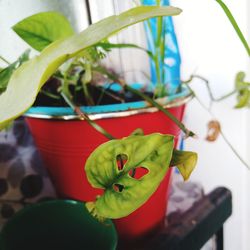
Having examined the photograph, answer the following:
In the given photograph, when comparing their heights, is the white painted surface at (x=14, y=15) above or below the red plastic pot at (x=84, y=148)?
above

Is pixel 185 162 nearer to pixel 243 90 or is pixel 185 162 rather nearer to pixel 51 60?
pixel 51 60

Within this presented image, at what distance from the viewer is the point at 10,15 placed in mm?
559

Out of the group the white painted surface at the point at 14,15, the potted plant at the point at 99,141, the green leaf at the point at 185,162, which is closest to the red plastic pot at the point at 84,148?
the potted plant at the point at 99,141

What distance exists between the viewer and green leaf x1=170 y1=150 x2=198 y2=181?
0.78 ft

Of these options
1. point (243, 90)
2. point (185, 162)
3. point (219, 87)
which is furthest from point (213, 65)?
point (185, 162)

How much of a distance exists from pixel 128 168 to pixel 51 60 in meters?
0.11

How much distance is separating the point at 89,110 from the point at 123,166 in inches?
5.2

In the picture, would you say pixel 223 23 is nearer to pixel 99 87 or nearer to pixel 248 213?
pixel 99 87

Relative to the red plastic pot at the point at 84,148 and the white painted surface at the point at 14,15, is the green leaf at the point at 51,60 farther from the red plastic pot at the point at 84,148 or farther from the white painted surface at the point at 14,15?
the white painted surface at the point at 14,15

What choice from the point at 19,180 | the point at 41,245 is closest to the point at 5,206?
the point at 19,180

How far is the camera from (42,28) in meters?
0.32

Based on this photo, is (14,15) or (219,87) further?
(219,87)

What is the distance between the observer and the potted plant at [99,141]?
0.51 ft

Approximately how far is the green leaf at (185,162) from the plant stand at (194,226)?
0.62 ft
